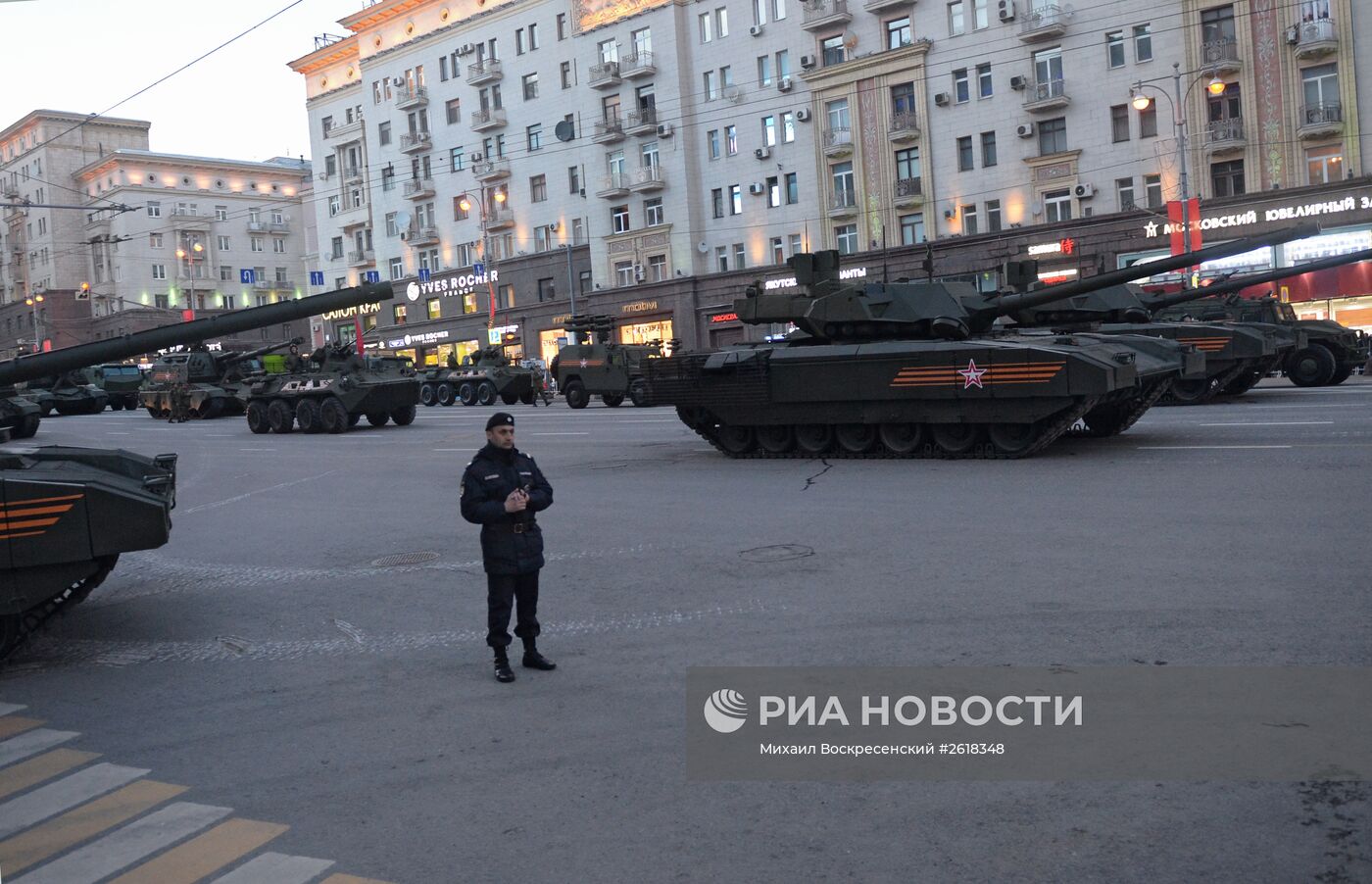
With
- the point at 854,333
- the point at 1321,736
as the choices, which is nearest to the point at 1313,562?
the point at 1321,736

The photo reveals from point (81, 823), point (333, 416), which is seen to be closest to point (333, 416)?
point (333, 416)

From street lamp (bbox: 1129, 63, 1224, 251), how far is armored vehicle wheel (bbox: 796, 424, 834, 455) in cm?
2234

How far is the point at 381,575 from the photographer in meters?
10.5

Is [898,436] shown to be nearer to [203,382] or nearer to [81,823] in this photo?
[81,823]

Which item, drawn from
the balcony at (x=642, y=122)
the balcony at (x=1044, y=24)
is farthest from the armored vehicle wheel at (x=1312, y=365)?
the balcony at (x=642, y=122)

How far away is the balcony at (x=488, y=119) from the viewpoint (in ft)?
197

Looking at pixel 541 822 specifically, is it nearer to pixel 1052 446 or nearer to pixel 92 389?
pixel 1052 446

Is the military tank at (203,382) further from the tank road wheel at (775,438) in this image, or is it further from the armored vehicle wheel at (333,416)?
the tank road wheel at (775,438)

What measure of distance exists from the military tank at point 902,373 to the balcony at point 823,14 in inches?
1198

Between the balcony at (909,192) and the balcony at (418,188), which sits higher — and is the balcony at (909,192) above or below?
below

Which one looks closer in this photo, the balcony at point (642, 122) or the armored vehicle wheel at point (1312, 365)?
the armored vehicle wheel at point (1312, 365)

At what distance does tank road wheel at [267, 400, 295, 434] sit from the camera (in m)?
30.6

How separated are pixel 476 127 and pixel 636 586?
54706 millimetres

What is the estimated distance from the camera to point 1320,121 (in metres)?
36.7
